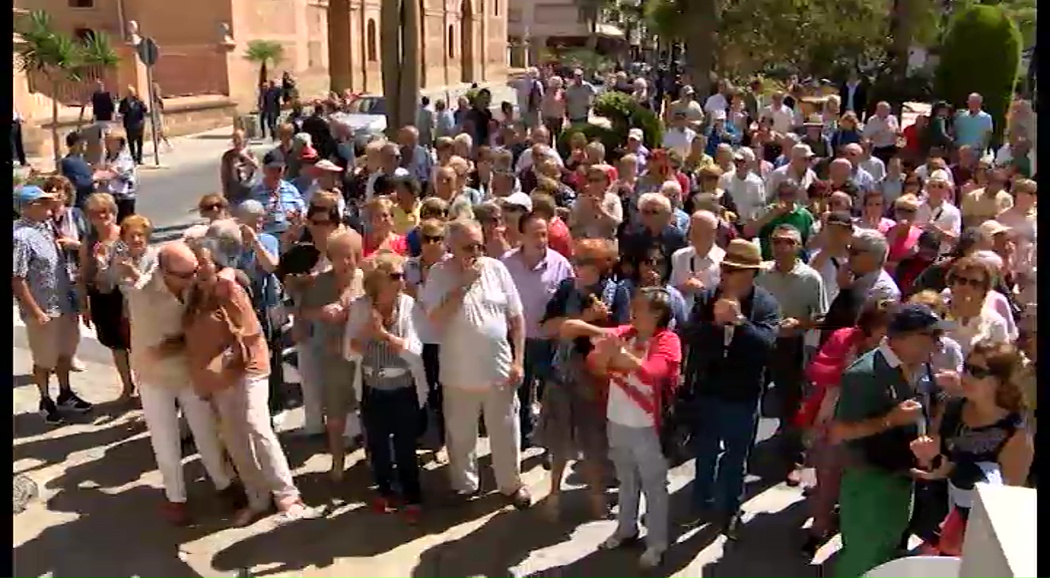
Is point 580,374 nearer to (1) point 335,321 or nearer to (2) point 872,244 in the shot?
(1) point 335,321

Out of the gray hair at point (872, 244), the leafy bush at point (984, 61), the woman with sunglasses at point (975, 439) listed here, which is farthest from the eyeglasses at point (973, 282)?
the leafy bush at point (984, 61)

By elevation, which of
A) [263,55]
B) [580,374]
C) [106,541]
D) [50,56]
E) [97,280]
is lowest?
[106,541]

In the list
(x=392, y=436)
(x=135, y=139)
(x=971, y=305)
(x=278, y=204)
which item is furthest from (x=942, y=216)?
(x=135, y=139)

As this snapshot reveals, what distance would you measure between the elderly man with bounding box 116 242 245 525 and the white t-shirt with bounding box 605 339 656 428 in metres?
1.96

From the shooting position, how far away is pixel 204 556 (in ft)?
16.8

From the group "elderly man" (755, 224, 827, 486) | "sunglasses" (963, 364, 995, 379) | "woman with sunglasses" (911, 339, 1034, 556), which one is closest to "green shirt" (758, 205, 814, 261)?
"elderly man" (755, 224, 827, 486)

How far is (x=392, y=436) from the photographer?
5488mm

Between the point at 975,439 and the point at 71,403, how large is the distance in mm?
5289

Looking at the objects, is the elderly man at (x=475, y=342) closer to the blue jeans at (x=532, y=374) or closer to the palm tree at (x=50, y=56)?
the blue jeans at (x=532, y=374)

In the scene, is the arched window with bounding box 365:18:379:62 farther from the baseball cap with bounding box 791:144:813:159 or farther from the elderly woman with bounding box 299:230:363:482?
the elderly woman with bounding box 299:230:363:482

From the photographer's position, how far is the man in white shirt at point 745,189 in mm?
8820

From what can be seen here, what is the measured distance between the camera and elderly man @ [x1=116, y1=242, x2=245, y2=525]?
506 centimetres

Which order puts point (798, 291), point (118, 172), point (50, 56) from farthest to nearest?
point (50, 56) → point (118, 172) → point (798, 291)

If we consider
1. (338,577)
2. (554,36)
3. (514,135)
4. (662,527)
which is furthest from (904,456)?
(554,36)
